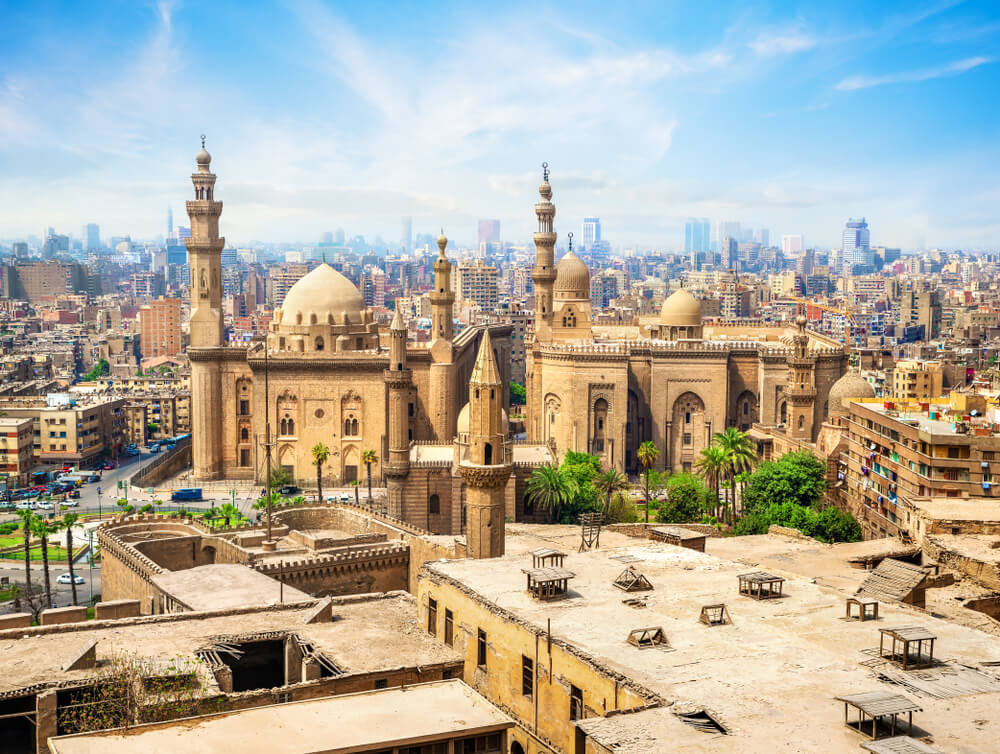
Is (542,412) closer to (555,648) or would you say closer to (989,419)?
(989,419)

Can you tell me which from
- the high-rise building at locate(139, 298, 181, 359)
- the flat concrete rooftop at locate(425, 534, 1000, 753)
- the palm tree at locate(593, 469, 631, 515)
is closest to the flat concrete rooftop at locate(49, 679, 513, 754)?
the flat concrete rooftop at locate(425, 534, 1000, 753)

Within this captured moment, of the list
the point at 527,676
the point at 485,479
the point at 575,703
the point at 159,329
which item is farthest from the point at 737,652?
the point at 159,329

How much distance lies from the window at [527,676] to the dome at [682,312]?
137ft

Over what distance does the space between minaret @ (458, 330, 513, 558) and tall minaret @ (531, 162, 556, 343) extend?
3104 cm

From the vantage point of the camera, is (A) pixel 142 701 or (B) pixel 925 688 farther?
(A) pixel 142 701

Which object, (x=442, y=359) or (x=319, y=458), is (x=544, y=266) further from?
(x=319, y=458)

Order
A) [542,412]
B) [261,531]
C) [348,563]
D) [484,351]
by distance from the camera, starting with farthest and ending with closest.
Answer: [542,412]
[261,531]
[348,563]
[484,351]

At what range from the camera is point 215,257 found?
220 ft

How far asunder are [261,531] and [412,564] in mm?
6473

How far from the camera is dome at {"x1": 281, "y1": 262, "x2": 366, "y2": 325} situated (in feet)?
218

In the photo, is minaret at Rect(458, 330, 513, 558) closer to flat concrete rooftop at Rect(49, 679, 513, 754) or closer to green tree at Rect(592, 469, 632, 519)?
flat concrete rooftop at Rect(49, 679, 513, 754)

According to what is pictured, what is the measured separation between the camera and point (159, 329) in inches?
5778

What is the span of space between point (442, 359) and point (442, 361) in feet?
0.34

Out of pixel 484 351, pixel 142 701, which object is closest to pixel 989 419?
pixel 484 351
